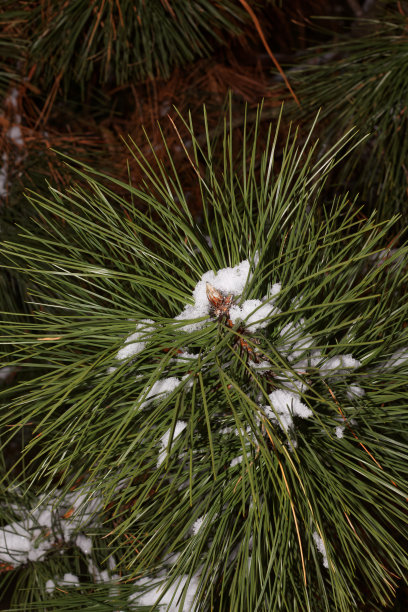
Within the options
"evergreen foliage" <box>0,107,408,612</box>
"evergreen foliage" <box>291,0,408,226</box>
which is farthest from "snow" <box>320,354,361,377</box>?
"evergreen foliage" <box>291,0,408,226</box>

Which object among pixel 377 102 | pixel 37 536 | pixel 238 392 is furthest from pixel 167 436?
pixel 377 102

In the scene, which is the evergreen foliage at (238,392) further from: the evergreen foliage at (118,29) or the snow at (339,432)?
the evergreen foliage at (118,29)

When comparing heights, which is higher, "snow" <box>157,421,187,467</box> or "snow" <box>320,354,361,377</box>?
"snow" <box>320,354,361,377</box>

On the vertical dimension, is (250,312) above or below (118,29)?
below

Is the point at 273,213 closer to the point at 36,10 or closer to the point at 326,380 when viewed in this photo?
the point at 326,380

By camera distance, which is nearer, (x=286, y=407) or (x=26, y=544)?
(x=286, y=407)

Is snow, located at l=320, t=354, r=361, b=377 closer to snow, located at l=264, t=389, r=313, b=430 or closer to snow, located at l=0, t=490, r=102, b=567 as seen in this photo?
snow, located at l=264, t=389, r=313, b=430

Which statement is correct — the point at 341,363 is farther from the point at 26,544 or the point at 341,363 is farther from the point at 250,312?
the point at 26,544

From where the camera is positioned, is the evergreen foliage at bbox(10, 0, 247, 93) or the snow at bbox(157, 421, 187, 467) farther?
the evergreen foliage at bbox(10, 0, 247, 93)

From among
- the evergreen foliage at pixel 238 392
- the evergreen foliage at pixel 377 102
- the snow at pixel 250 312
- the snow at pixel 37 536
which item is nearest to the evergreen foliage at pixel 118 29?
the evergreen foliage at pixel 377 102
